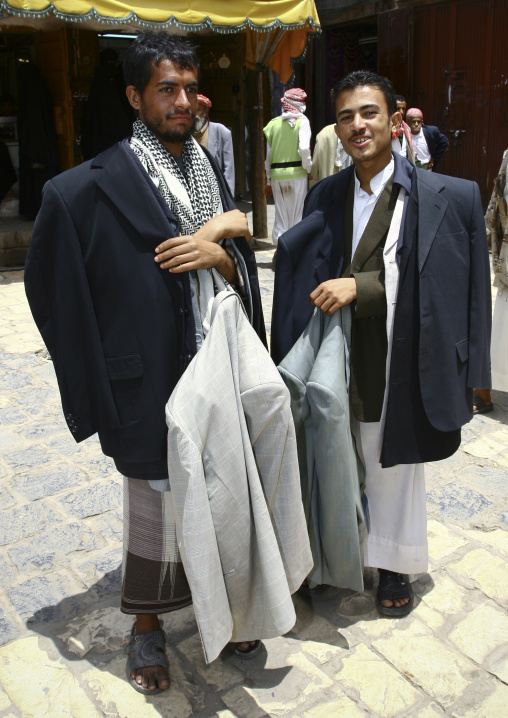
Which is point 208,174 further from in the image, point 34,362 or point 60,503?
point 34,362

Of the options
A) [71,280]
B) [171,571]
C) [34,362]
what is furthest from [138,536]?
[34,362]

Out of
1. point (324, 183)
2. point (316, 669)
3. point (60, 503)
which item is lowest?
point (316, 669)

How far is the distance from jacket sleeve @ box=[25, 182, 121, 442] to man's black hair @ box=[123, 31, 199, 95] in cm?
41

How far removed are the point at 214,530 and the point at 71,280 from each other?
2.71 ft

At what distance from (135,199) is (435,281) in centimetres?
96

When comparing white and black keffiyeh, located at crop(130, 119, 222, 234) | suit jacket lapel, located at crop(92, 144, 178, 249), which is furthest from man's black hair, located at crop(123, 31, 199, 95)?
suit jacket lapel, located at crop(92, 144, 178, 249)

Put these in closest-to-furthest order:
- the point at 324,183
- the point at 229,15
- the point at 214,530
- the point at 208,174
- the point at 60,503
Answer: the point at 214,530
the point at 208,174
the point at 324,183
the point at 60,503
the point at 229,15

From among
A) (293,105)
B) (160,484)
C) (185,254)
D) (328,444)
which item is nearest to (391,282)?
(328,444)

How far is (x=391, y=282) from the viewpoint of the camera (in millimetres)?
2340

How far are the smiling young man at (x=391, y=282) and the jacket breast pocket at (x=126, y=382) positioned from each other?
606 mm

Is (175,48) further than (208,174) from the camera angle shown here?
No

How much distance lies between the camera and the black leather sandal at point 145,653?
236 centimetres

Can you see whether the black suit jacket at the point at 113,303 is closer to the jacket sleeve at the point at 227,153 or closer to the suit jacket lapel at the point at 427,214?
the suit jacket lapel at the point at 427,214

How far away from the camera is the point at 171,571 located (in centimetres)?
237
